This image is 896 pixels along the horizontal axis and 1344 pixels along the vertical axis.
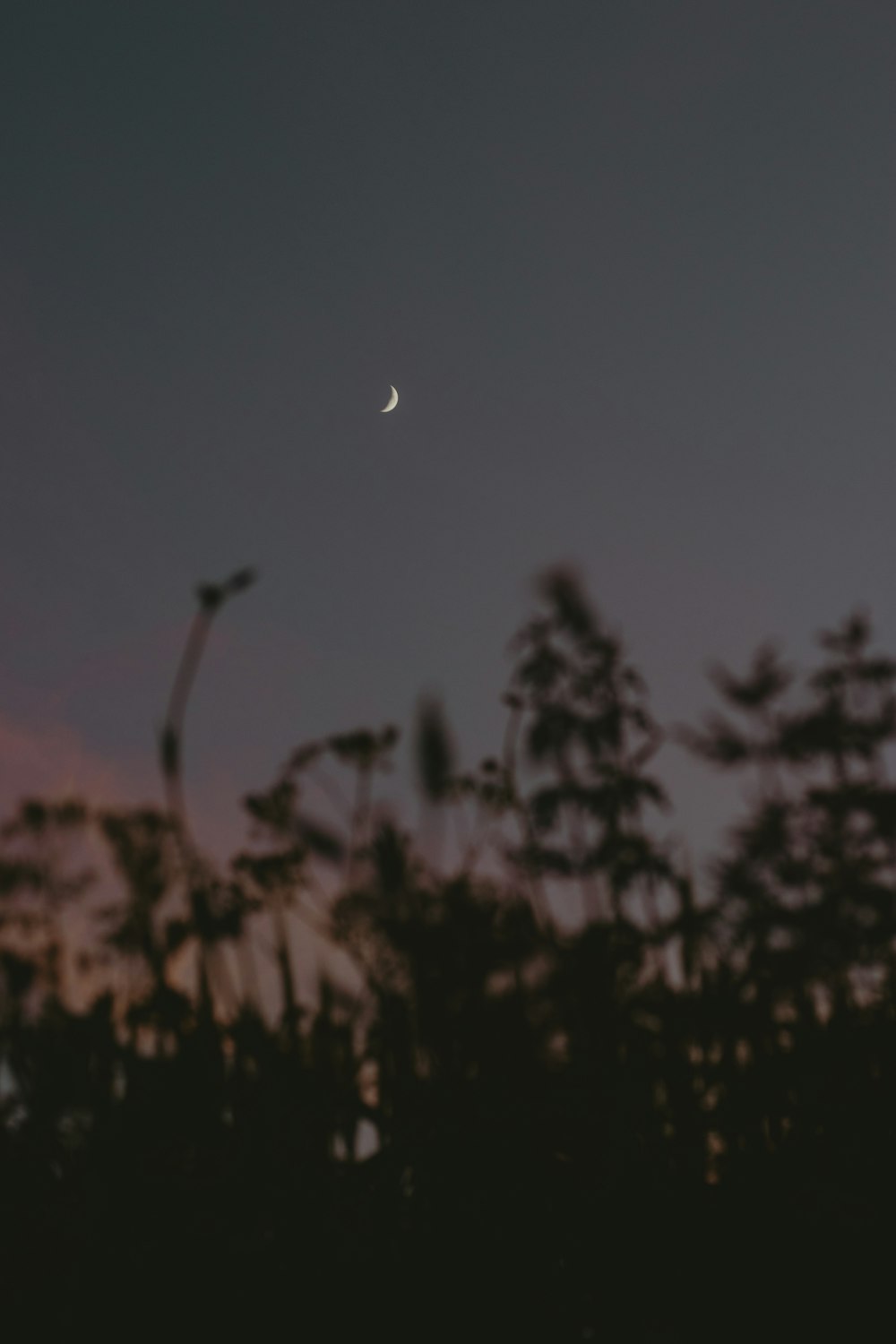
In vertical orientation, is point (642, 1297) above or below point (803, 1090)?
below

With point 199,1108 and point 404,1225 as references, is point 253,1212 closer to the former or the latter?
point 404,1225

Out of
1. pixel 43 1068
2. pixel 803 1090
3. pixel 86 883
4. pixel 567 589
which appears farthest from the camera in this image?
pixel 86 883

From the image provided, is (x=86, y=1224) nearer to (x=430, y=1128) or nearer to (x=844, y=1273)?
(x=430, y=1128)

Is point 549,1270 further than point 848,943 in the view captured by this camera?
No

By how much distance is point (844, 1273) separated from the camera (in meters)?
1.19

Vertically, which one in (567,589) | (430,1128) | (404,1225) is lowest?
(404,1225)

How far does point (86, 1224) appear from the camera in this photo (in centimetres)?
138

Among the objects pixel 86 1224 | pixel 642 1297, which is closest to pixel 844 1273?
pixel 642 1297

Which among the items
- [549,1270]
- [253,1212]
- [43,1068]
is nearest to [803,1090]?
[549,1270]

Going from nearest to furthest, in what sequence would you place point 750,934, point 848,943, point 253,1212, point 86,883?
point 253,1212, point 750,934, point 848,943, point 86,883

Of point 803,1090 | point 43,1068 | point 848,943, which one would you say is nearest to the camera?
point 803,1090

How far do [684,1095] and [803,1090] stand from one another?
0.20m

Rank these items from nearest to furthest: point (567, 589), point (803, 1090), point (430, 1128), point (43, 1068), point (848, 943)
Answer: point (430, 1128) < point (803, 1090) < point (43, 1068) < point (848, 943) < point (567, 589)

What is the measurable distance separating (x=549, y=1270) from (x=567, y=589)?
3.47 meters
